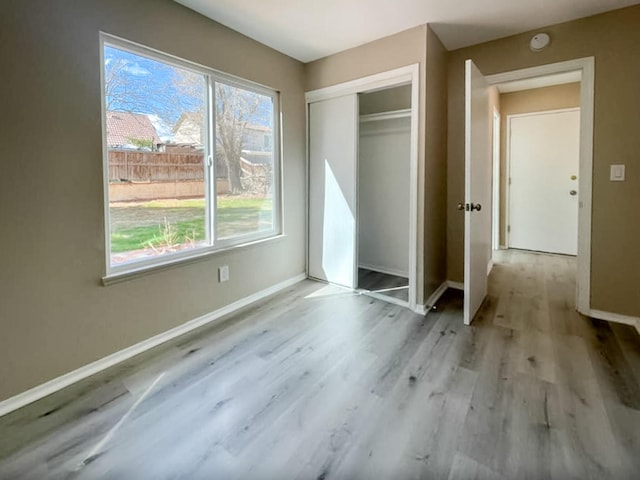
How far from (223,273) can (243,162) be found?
976 millimetres

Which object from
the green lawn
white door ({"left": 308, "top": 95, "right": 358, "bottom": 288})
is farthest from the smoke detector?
the green lawn

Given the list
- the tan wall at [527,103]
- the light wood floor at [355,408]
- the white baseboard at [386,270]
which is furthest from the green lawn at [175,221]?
the tan wall at [527,103]

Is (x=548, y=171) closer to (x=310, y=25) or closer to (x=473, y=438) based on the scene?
(x=310, y=25)

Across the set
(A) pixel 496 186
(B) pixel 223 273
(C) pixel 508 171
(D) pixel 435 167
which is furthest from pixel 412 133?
(C) pixel 508 171

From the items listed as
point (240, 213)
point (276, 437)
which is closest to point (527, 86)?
point (240, 213)

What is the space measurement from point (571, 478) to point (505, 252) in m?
4.23

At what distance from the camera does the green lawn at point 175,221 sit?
2.24 m

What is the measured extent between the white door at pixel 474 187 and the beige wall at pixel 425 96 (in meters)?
0.34

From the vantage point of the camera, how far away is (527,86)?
472 centimetres

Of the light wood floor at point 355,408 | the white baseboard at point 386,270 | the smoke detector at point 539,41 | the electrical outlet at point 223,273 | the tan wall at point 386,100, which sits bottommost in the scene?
the light wood floor at point 355,408

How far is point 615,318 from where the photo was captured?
274 cm

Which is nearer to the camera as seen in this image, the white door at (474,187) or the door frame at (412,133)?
the white door at (474,187)

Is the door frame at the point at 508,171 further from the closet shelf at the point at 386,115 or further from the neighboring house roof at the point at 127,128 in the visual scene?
the neighboring house roof at the point at 127,128

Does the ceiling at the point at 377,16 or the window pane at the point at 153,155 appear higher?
the ceiling at the point at 377,16
